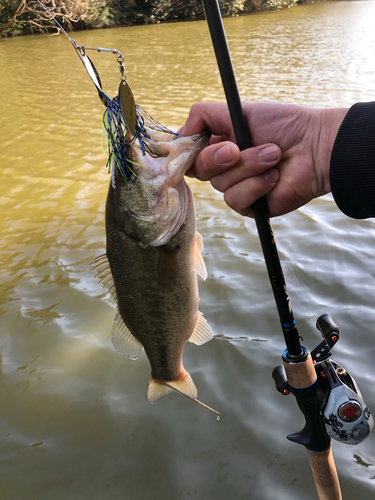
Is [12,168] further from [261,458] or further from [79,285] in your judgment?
[261,458]

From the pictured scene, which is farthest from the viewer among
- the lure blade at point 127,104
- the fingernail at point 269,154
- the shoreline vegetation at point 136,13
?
the shoreline vegetation at point 136,13

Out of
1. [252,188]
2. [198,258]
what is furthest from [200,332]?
[252,188]

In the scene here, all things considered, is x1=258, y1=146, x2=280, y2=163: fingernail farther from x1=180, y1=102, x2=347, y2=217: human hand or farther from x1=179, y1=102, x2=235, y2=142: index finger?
x1=179, y1=102, x2=235, y2=142: index finger

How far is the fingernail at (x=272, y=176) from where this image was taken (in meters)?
1.91

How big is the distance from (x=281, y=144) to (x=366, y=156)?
1.54ft

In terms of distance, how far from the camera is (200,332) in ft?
7.43

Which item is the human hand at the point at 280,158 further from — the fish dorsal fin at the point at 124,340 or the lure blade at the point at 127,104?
the fish dorsal fin at the point at 124,340

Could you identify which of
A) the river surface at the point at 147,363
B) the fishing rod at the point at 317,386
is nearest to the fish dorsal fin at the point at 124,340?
the fishing rod at the point at 317,386

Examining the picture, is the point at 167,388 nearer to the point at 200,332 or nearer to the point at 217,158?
the point at 200,332

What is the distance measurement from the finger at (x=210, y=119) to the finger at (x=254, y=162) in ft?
0.88

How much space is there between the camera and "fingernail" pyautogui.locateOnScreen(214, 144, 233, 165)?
181 cm

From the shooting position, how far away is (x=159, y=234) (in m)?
1.78

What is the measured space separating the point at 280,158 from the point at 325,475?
5.17 ft

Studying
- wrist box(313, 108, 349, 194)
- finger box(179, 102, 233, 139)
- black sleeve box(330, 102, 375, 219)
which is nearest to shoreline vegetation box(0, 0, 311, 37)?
finger box(179, 102, 233, 139)
